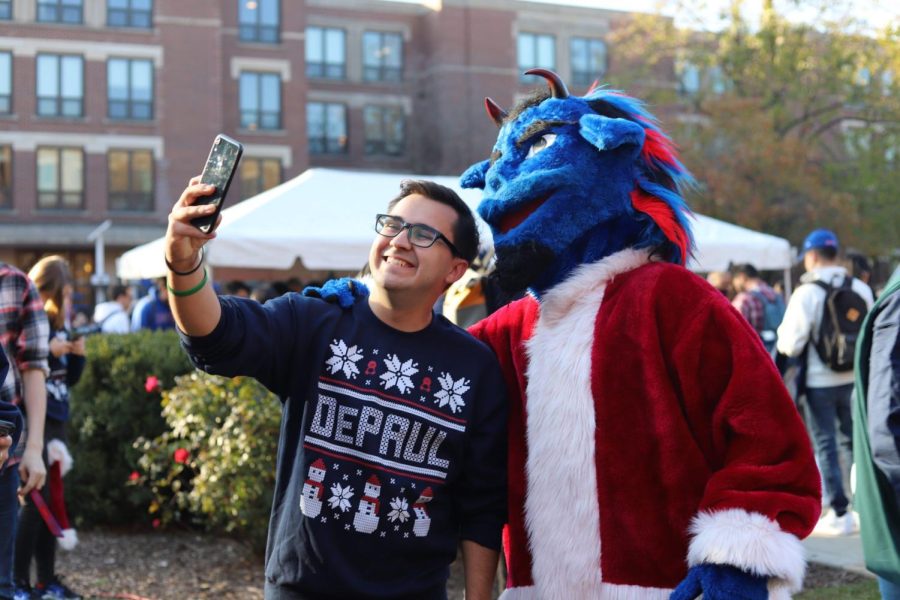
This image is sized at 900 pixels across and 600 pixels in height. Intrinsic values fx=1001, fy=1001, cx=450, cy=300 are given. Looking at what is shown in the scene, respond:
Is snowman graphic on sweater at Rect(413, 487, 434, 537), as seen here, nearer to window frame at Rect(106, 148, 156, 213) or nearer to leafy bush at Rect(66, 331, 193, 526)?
leafy bush at Rect(66, 331, 193, 526)

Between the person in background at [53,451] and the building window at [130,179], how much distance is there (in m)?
26.2

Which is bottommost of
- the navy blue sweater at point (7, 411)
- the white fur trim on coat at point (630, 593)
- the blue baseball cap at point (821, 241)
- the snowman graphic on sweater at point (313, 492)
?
the white fur trim on coat at point (630, 593)

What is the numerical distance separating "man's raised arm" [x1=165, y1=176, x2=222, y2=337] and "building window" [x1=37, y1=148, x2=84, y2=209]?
98.9 feet

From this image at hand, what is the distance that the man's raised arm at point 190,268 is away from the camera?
2113 millimetres

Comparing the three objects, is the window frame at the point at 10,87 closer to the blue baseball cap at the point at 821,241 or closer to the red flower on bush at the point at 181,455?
the red flower on bush at the point at 181,455

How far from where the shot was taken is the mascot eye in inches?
103

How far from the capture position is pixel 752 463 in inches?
88.5

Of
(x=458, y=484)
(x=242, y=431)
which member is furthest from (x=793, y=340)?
(x=458, y=484)

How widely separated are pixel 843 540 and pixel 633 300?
4847mm

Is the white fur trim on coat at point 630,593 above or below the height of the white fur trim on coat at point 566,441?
below

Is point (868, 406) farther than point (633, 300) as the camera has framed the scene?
Yes

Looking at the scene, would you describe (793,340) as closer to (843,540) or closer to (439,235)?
(843,540)

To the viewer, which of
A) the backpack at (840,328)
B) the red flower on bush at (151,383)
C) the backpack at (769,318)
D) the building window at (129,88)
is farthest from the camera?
the building window at (129,88)

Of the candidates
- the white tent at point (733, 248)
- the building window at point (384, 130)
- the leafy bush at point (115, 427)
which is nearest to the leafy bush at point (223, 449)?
the leafy bush at point (115, 427)
